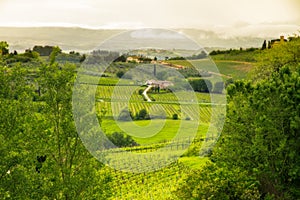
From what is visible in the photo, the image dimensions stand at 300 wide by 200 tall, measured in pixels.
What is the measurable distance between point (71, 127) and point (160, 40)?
11.7 m

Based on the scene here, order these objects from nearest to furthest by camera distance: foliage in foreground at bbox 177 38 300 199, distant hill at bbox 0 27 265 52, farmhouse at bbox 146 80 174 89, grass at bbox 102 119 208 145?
1. foliage in foreground at bbox 177 38 300 199
2. grass at bbox 102 119 208 145
3. farmhouse at bbox 146 80 174 89
4. distant hill at bbox 0 27 265 52

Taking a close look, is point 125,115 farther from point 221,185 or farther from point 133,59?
point 221,185

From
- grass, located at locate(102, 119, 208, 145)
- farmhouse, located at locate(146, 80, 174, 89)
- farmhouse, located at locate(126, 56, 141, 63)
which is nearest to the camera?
farmhouse, located at locate(126, 56, 141, 63)

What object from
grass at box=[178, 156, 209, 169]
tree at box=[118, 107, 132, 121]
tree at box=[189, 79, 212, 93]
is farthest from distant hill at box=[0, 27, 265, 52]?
tree at box=[118, 107, 132, 121]

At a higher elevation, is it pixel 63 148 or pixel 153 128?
pixel 63 148

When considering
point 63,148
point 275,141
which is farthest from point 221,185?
point 63,148

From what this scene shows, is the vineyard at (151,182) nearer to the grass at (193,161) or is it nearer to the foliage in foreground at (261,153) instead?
the grass at (193,161)

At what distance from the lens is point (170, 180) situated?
4184 cm

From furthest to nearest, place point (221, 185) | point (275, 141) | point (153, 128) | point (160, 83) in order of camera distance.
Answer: point (153, 128), point (160, 83), point (275, 141), point (221, 185)

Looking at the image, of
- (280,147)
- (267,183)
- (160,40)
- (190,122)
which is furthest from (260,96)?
(190,122)

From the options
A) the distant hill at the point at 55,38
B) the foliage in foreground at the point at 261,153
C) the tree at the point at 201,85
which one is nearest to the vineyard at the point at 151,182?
the tree at the point at 201,85

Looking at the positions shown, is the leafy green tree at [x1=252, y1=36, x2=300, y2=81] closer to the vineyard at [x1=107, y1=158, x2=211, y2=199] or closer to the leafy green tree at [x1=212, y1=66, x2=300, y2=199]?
the vineyard at [x1=107, y1=158, x2=211, y2=199]

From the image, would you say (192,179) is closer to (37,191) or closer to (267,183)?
(267,183)

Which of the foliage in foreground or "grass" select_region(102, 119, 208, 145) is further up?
the foliage in foreground
